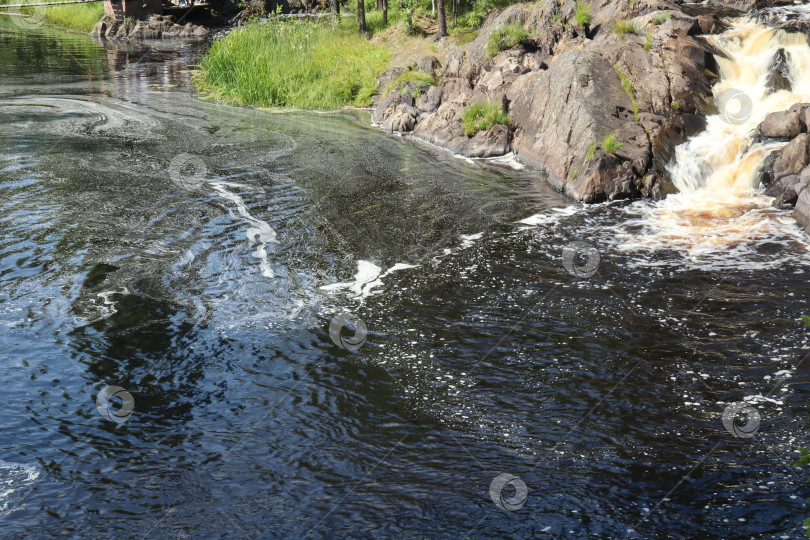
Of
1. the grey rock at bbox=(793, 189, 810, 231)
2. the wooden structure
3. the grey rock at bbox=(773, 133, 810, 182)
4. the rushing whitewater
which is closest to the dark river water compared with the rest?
→ the grey rock at bbox=(793, 189, 810, 231)

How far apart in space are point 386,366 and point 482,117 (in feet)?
39.1

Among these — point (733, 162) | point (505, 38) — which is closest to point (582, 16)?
point (505, 38)

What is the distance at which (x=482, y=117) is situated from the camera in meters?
19.2

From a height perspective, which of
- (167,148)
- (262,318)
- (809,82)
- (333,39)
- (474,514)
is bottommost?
(474,514)

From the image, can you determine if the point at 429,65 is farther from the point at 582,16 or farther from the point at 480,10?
the point at 582,16

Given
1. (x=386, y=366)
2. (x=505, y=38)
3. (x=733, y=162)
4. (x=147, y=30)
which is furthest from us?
(x=147, y=30)

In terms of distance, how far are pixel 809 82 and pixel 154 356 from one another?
15.4 m

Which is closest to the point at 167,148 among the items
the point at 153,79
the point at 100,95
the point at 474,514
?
the point at 100,95

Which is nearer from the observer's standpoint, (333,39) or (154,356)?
(154,356)

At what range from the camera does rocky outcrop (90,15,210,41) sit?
1848 inches

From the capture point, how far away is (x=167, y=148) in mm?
18812

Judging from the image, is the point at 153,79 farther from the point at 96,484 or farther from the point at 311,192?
the point at 96,484

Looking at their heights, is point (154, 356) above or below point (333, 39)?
below

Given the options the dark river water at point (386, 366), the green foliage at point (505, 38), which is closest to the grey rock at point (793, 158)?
the dark river water at point (386, 366)
